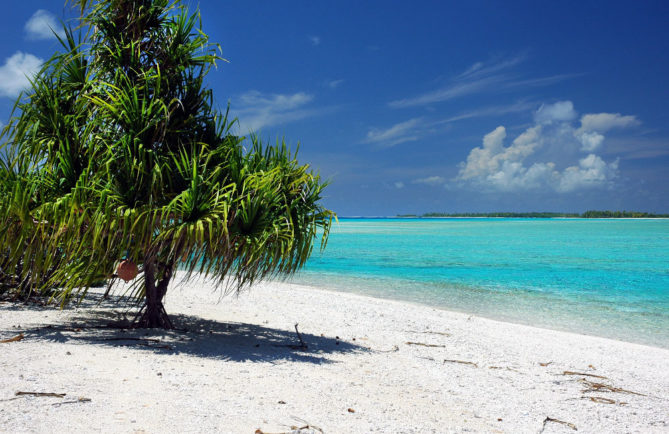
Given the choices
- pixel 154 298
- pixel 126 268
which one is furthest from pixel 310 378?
pixel 154 298

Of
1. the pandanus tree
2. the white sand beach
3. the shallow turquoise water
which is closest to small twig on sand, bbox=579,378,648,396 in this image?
the white sand beach

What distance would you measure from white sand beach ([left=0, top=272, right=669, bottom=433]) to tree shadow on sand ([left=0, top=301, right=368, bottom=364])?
3cm

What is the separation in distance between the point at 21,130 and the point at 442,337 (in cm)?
683

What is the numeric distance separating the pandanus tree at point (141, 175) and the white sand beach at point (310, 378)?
1051mm

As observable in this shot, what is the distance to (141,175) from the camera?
17.0 feet

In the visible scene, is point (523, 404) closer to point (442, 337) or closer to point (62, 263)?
point (442, 337)

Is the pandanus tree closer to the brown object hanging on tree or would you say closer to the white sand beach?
the brown object hanging on tree

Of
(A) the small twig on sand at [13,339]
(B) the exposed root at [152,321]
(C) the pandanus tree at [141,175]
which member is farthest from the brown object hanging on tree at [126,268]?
(A) the small twig on sand at [13,339]

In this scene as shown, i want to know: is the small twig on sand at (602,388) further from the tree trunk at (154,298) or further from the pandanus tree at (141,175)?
the tree trunk at (154,298)

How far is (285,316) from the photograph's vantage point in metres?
8.91

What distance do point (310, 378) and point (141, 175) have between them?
292 cm

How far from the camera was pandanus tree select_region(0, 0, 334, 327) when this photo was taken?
5.01 metres

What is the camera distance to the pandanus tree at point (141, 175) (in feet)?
16.4

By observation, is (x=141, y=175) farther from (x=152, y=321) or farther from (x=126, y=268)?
(x=152, y=321)
